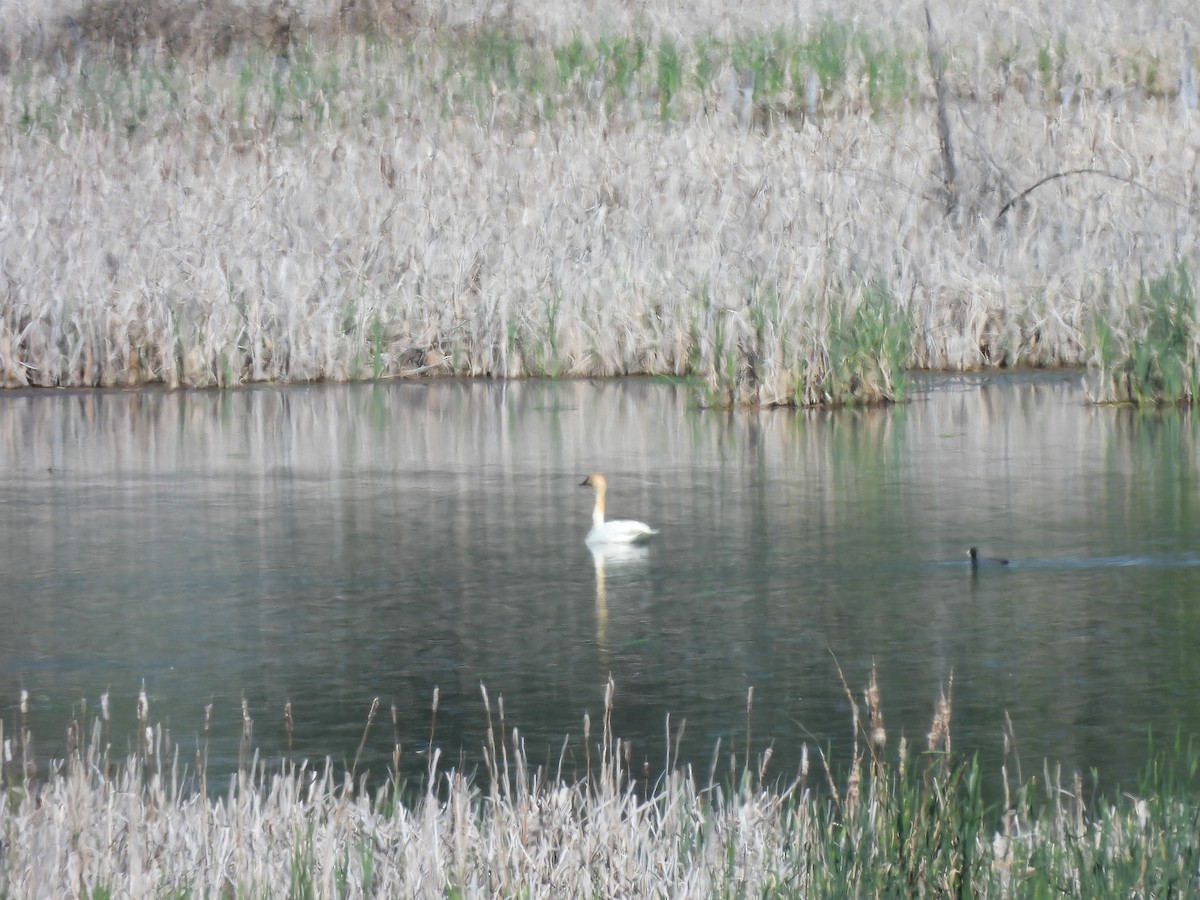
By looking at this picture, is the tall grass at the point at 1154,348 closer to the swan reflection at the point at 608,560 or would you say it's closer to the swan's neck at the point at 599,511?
the swan's neck at the point at 599,511

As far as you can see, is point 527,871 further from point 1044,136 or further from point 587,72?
point 587,72

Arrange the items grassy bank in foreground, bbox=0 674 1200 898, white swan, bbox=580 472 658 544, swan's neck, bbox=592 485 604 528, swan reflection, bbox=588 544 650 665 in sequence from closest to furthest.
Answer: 1. grassy bank in foreground, bbox=0 674 1200 898
2. swan reflection, bbox=588 544 650 665
3. white swan, bbox=580 472 658 544
4. swan's neck, bbox=592 485 604 528

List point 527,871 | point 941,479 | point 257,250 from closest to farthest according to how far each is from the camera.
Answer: point 527,871, point 941,479, point 257,250

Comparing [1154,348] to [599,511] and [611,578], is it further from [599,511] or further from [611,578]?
[611,578]

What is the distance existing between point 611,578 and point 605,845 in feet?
12.7

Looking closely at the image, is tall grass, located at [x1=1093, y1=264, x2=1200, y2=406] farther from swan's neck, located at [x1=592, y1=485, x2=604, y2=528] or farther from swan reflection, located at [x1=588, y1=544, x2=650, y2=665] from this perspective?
swan reflection, located at [x1=588, y1=544, x2=650, y2=665]

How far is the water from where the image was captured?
6.05m

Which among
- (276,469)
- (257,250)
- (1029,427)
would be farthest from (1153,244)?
(276,469)

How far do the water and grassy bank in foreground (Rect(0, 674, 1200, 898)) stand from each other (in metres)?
0.97

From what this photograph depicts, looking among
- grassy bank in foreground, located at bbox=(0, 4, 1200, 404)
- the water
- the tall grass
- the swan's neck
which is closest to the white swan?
the swan's neck

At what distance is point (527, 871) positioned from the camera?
4.18m

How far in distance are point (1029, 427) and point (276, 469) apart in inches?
172

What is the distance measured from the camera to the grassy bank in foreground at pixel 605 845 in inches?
156

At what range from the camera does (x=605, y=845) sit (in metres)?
4.28
